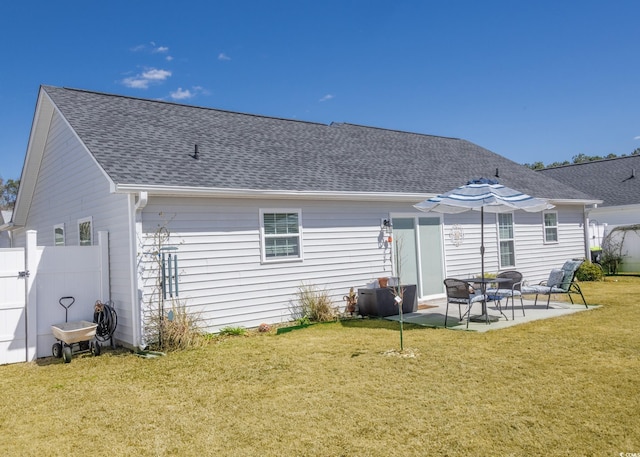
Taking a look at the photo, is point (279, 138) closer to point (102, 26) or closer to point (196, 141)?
point (196, 141)

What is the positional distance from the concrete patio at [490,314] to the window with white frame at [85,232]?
6.31 m

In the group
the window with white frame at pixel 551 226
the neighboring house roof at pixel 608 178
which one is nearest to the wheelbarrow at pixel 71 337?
the window with white frame at pixel 551 226

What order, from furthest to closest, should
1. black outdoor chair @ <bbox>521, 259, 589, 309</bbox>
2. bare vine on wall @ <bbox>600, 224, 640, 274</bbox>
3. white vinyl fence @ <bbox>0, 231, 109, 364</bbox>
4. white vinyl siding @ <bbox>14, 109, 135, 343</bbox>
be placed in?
bare vine on wall @ <bbox>600, 224, 640, 274</bbox> < black outdoor chair @ <bbox>521, 259, 589, 309</bbox> < white vinyl siding @ <bbox>14, 109, 135, 343</bbox> < white vinyl fence @ <bbox>0, 231, 109, 364</bbox>

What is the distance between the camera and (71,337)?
6992 millimetres

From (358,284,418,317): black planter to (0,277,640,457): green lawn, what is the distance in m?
2.08

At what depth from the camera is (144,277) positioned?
777 cm

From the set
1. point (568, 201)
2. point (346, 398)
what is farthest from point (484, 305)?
point (568, 201)

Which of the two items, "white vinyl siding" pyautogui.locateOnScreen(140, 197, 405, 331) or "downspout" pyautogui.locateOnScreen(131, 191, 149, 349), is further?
"white vinyl siding" pyautogui.locateOnScreen(140, 197, 405, 331)

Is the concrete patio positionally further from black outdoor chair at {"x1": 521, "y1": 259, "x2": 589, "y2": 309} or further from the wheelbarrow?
the wheelbarrow

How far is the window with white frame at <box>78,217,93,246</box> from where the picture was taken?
9508 millimetres

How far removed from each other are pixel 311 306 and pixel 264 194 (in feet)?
8.13

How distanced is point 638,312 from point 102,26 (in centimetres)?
1577

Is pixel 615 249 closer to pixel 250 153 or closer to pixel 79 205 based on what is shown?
pixel 250 153

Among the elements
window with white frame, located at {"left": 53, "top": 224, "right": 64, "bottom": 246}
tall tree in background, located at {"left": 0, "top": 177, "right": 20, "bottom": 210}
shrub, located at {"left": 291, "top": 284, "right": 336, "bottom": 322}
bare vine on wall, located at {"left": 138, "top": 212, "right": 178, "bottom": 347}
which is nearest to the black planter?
shrub, located at {"left": 291, "top": 284, "right": 336, "bottom": 322}
